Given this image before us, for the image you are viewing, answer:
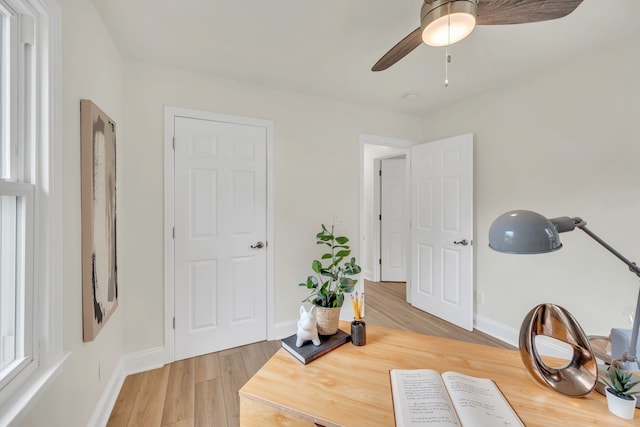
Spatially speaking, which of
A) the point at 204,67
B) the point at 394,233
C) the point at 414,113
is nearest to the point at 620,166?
the point at 414,113

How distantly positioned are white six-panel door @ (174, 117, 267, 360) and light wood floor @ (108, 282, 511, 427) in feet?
0.48

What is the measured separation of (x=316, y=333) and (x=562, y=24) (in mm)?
2322

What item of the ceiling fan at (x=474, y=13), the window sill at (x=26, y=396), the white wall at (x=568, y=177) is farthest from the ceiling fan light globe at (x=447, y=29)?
the window sill at (x=26, y=396)

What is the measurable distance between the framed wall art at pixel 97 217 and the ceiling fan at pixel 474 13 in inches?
66.1

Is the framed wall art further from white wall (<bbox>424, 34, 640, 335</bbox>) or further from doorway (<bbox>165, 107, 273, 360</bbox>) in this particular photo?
white wall (<bbox>424, 34, 640, 335</bbox>)

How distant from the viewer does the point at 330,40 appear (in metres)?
1.82

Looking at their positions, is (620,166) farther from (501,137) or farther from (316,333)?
(316,333)

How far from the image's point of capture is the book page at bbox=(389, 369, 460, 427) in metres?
0.69

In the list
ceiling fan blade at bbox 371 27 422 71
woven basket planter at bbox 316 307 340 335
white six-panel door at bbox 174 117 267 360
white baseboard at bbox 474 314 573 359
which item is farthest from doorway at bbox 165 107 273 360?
white baseboard at bbox 474 314 573 359

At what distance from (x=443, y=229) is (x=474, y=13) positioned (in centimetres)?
218

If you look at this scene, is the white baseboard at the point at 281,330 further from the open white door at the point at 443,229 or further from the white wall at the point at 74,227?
the open white door at the point at 443,229

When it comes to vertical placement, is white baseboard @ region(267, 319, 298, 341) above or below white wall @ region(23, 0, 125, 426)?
below

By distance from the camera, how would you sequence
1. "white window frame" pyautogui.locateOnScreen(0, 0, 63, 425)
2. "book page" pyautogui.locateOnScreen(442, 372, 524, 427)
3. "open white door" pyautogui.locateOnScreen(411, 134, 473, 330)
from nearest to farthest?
"book page" pyautogui.locateOnScreen(442, 372, 524, 427), "white window frame" pyautogui.locateOnScreen(0, 0, 63, 425), "open white door" pyautogui.locateOnScreen(411, 134, 473, 330)

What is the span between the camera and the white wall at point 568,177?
1.83 metres
